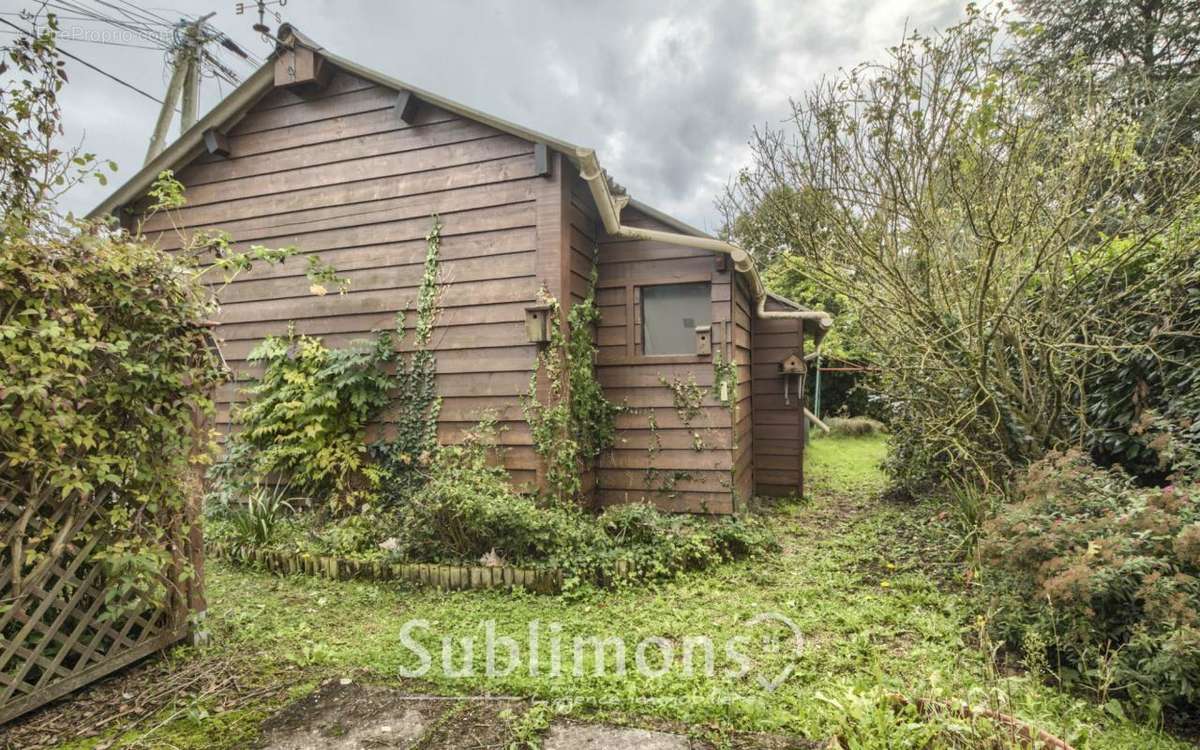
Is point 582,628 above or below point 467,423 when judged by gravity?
below

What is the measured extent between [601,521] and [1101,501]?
3.45 m

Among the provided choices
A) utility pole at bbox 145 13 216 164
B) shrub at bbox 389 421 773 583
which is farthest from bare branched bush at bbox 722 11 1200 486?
utility pole at bbox 145 13 216 164

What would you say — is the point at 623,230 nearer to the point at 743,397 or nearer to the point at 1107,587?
the point at 743,397

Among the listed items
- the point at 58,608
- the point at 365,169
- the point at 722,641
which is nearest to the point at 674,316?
the point at 722,641

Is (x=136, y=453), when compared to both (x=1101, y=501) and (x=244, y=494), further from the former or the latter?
(x=1101, y=501)

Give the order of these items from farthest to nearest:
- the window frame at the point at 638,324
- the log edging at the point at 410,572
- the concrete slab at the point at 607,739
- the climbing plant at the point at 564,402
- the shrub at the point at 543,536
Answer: the window frame at the point at 638,324 < the climbing plant at the point at 564,402 < the shrub at the point at 543,536 < the log edging at the point at 410,572 < the concrete slab at the point at 607,739

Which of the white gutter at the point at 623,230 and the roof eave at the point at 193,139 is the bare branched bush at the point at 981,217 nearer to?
the white gutter at the point at 623,230

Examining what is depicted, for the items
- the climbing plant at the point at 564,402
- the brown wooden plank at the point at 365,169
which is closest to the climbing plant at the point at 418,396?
the brown wooden plank at the point at 365,169

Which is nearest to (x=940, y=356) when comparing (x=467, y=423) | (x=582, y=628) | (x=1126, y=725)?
(x=1126, y=725)

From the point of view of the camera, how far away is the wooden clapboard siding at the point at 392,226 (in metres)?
5.41

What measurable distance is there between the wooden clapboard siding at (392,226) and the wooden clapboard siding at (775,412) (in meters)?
3.05

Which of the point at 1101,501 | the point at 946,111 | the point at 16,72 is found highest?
the point at 946,111

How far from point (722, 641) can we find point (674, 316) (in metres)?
3.55

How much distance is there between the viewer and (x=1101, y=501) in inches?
133
